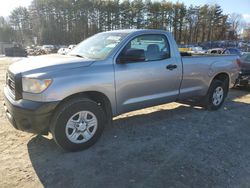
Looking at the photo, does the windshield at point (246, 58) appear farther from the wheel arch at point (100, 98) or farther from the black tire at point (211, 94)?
the wheel arch at point (100, 98)

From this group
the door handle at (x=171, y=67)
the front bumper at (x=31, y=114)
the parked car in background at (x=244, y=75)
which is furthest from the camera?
the parked car in background at (x=244, y=75)

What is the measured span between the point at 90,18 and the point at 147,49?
234 ft

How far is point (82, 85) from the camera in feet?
12.2

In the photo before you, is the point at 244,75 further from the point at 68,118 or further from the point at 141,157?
the point at 68,118

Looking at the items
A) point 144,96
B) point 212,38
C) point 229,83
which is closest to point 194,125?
point 144,96

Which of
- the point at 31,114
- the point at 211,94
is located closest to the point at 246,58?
the point at 211,94

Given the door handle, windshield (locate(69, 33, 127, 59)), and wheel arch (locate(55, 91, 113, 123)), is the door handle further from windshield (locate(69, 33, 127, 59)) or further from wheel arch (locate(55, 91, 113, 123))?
wheel arch (locate(55, 91, 113, 123))

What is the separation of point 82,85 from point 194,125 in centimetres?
263

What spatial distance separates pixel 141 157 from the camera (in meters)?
3.75

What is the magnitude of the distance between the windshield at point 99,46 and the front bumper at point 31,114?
1217mm

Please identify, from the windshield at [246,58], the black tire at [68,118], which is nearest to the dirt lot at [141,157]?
the black tire at [68,118]

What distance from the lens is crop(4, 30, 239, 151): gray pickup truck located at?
3.50 metres

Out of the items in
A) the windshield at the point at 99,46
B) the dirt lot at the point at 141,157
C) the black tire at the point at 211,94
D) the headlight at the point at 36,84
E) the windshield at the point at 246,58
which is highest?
the windshield at the point at 99,46

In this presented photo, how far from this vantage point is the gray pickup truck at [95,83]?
11.5ft
